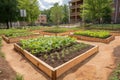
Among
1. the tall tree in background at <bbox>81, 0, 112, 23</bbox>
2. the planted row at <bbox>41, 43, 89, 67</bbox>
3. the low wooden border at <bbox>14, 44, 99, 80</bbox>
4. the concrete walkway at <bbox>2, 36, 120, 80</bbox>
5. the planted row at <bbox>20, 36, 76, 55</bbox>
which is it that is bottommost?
the concrete walkway at <bbox>2, 36, 120, 80</bbox>

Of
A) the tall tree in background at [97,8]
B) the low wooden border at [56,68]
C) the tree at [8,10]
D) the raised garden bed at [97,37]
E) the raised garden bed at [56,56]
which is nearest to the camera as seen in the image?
the low wooden border at [56,68]

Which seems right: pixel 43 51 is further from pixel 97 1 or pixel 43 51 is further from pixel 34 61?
pixel 97 1

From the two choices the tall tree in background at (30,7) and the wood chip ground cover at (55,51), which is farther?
the tall tree in background at (30,7)

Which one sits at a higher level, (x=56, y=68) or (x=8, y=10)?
(x=8, y=10)

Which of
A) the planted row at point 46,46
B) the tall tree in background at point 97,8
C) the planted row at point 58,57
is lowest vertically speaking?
the planted row at point 58,57

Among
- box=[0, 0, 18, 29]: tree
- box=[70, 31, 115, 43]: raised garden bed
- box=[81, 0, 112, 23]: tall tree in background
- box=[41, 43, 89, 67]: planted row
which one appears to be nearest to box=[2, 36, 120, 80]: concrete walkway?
box=[41, 43, 89, 67]: planted row

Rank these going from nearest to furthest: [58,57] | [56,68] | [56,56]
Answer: [56,68]
[58,57]
[56,56]

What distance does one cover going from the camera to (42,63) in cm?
532

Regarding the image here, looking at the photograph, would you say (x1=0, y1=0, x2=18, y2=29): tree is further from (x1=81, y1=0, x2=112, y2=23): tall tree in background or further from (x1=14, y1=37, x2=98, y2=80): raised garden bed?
(x1=14, y1=37, x2=98, y2=80): raised garden bed

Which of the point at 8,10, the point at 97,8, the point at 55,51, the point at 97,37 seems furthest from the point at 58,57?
the point at 8,10

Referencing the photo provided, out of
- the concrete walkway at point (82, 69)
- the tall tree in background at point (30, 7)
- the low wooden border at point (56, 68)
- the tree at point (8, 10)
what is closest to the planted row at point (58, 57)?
the low wooden border at point (56, 68)

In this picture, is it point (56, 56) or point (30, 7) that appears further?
point (30, 7)

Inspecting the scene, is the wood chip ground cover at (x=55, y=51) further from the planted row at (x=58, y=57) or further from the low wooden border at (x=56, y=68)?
the low wooden border at (x=56, y=68)

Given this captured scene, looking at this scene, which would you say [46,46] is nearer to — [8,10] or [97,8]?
[97,8]
